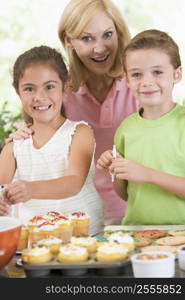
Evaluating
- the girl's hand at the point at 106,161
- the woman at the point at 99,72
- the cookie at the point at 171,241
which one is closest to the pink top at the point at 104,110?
the woman at the point at 99,72

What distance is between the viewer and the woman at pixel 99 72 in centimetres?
195

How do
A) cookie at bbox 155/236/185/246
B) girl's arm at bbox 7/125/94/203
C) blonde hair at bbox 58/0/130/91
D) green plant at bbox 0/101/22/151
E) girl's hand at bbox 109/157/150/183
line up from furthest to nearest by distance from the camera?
green plant at bbox 0/101/22/151, blonde hair at bbox 58/0/130/91, girl's hand at bbox 109/157/150/183, girl's arm at bbox 7/125/94/203, cookie at bbox 155/236/185/246

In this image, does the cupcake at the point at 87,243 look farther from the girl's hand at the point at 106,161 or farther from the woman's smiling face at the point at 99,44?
the woman's smiling face at the point at 99,44

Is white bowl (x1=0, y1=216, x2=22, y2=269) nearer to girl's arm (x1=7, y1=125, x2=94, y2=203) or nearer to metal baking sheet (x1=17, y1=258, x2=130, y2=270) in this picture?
metal baking sheet (x1=17, y1=258, x2=130, y2=270)

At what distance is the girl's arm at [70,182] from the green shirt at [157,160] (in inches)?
5.0

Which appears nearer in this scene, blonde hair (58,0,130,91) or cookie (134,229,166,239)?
cookie (134,229,166,239)

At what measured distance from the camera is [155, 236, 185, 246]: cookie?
1.25m

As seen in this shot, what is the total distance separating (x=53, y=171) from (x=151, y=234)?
1.72 feet

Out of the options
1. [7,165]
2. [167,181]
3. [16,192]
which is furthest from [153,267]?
[7,165]

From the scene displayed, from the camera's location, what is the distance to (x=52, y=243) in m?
1.17

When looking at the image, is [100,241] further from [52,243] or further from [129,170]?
[129,170]

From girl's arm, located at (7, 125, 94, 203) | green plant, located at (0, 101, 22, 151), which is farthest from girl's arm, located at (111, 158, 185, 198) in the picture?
green plant, located at (0, 101, 22, 151)

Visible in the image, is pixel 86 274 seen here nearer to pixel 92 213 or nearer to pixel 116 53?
pixel 92 213

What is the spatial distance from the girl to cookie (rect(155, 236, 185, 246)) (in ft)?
1.43
